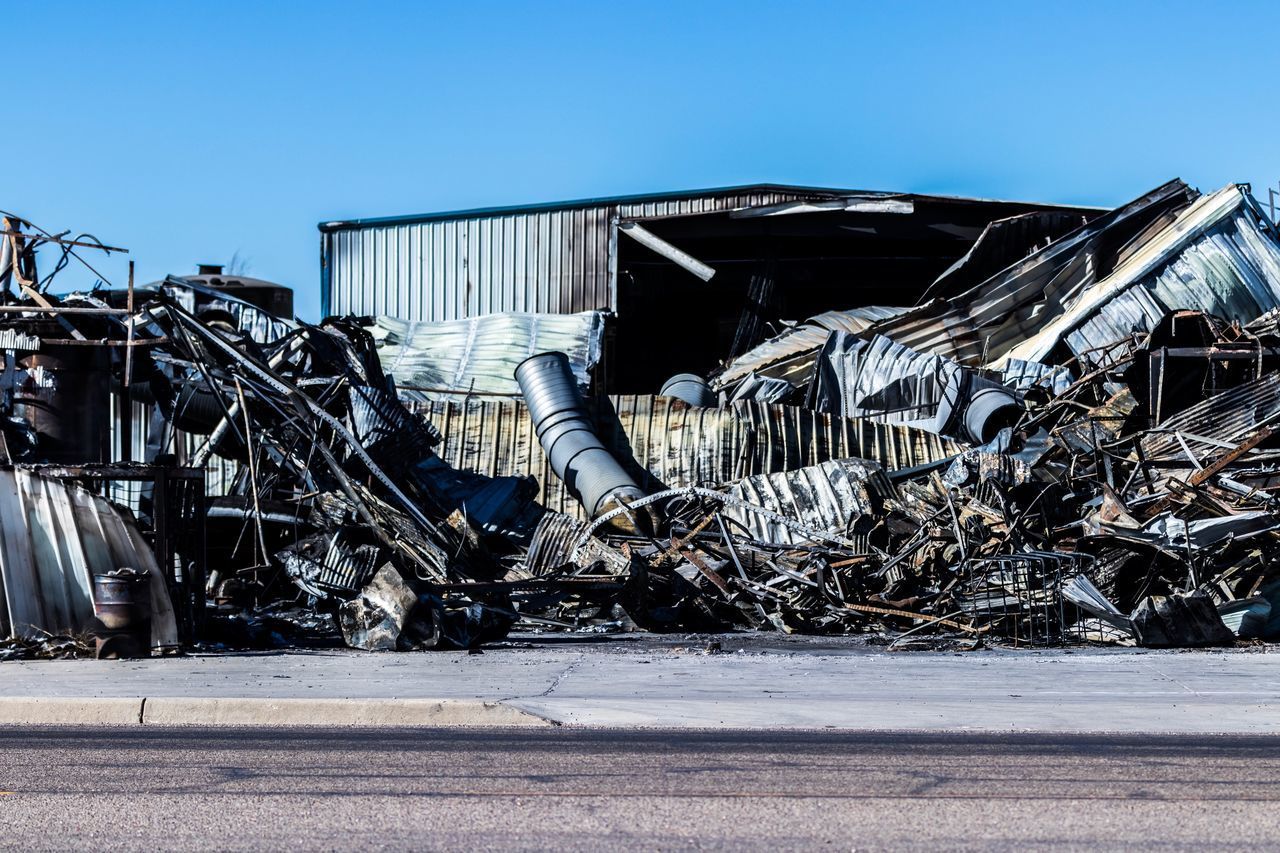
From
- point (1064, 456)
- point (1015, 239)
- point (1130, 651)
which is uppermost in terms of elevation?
point (1015, 239)

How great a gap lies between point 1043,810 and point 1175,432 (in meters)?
12.5

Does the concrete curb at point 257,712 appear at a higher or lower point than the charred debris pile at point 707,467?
lower

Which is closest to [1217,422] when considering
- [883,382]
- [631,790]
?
[883,382]

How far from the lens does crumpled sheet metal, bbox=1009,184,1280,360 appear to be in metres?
23.6

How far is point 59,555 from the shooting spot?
1233cm

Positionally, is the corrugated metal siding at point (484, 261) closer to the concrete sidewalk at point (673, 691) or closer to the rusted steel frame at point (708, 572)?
the rusted steel frame at point (708, 572)

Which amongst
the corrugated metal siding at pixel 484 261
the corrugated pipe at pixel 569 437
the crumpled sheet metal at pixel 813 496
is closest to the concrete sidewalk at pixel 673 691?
the crumpled sheet metal at pixel 813 496

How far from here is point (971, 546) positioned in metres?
15.3

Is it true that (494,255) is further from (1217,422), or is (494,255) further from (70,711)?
(70,711)

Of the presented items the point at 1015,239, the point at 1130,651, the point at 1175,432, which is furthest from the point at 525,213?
the point at 1130,651

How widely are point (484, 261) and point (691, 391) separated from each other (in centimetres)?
748

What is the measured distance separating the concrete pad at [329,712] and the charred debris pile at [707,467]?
3.29 meters

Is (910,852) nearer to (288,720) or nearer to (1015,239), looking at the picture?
(288,720)

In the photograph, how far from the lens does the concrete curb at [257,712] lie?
8906 millimetres
